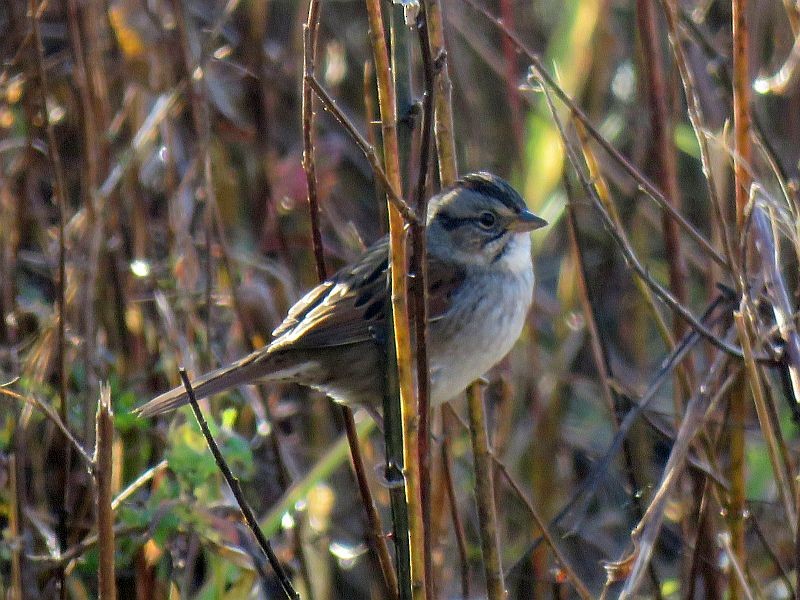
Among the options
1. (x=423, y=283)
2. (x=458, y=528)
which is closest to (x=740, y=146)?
(x=423, y=283)

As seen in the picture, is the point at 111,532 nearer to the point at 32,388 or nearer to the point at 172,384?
the point at 32,388

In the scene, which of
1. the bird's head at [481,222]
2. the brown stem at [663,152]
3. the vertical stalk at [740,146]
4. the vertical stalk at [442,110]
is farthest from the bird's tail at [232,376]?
the vertical stalk at [740,146]

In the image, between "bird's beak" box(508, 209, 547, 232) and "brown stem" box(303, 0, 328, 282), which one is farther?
"bird's beak" box(508, 209, 547, 232)

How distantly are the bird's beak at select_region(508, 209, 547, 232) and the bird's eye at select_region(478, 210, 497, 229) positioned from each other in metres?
0.05

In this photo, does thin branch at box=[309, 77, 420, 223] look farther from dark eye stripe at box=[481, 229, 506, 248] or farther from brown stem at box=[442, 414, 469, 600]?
dark eye stripe at box=[481, 229, 506, 248]

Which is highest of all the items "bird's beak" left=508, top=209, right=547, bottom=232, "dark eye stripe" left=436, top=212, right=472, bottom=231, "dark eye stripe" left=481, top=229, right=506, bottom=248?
"bird's beak" left=508, top=209, right=547, bottom=232

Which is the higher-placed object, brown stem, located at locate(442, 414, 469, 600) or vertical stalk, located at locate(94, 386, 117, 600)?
vertical stalk, located at locate(94, 386, 117, 600)

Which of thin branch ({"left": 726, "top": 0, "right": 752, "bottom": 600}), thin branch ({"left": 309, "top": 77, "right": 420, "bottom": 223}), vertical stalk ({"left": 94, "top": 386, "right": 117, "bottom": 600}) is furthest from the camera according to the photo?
thin branch ({"left": 726, "top": 0, "right": 752, "bottom": 600})

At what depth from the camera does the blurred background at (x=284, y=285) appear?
7.13ft

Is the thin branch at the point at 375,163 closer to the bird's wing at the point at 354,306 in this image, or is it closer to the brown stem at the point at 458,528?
the brown stem at the point at 458,528

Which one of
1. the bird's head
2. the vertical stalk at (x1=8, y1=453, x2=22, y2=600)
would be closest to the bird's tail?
the vertical stalk at (x1=8, y1=453, x2=22, y2=600)

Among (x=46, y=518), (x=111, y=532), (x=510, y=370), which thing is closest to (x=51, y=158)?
(x=46, y=518)

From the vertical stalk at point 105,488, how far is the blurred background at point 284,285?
44 cm

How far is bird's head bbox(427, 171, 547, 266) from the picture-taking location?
2529 millimetres
